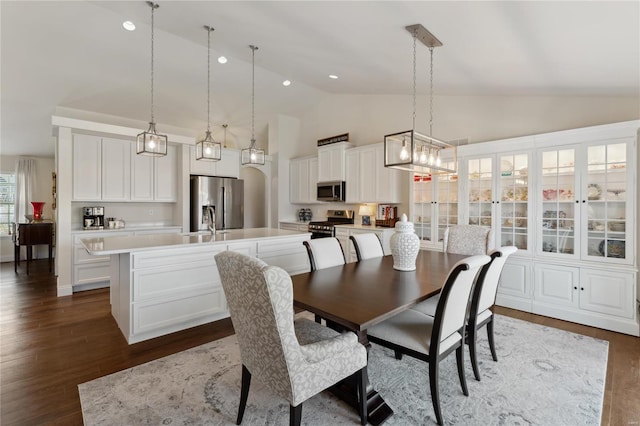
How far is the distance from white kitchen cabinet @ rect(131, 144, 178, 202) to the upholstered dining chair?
4.36 meters

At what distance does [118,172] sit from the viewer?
4906 mm

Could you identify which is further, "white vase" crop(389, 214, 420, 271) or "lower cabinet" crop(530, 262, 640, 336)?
"lower cabinet" crop(530, 262, 640, 336)

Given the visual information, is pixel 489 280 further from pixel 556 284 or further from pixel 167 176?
pixel 167 176

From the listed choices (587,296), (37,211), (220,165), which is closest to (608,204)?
(587,296)

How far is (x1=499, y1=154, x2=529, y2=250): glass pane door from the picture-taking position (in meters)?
3.67

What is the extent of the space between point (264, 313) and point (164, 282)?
6.44 feet

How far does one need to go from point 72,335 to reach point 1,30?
3.30 m

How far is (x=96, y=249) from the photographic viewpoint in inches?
98.4

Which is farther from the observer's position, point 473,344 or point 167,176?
point 167,176

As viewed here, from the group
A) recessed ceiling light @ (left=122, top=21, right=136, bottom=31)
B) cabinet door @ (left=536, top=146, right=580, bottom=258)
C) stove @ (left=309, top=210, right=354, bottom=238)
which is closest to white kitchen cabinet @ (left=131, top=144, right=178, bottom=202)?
recessed ceiling light @ (left=122, top=21, right=136, bottom=31)

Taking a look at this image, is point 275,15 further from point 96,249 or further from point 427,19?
point 96,249

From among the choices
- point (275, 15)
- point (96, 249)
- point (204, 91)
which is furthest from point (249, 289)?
point (204, 91)

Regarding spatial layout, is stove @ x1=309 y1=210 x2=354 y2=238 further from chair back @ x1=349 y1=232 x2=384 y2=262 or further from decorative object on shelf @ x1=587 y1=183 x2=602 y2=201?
decorative object on shelf @ x1=587 y1=183 x2=602 y2=201

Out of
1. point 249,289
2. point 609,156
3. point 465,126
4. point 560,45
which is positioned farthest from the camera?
point 465,126
